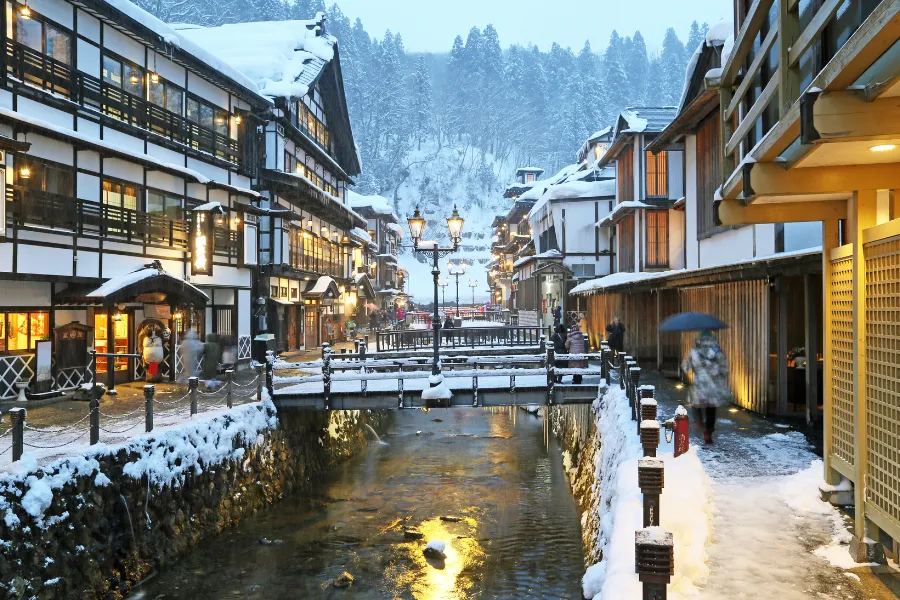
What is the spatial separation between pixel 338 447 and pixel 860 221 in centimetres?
1905

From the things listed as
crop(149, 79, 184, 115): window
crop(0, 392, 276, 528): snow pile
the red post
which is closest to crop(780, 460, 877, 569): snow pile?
the red post

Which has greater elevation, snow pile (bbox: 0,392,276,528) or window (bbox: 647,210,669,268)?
window (bbox: 647,210,669,268)

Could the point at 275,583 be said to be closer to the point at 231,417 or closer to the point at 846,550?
the point at 231,417

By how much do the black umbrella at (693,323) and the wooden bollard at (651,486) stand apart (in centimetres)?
697

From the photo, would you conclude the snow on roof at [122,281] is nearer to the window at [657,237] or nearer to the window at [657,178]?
the window at [657,237]


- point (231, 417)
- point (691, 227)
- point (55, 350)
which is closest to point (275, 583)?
point (231, 417)

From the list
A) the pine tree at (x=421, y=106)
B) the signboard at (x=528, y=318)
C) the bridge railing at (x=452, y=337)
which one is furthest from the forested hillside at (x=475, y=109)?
the bridge railing at (x=452, y=337)

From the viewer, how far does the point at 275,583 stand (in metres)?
12.8

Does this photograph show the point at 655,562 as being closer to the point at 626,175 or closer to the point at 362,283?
the point at 626,175

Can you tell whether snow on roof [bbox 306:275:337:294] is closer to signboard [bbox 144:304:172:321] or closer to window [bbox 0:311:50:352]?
signboard [bbox 144:304:172:321]

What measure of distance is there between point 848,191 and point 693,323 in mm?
6724

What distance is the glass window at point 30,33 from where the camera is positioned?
16.6 meters

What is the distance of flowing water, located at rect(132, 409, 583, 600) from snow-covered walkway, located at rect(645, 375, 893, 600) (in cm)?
424

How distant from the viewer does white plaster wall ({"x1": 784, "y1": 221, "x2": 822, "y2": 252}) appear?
14008 mm
